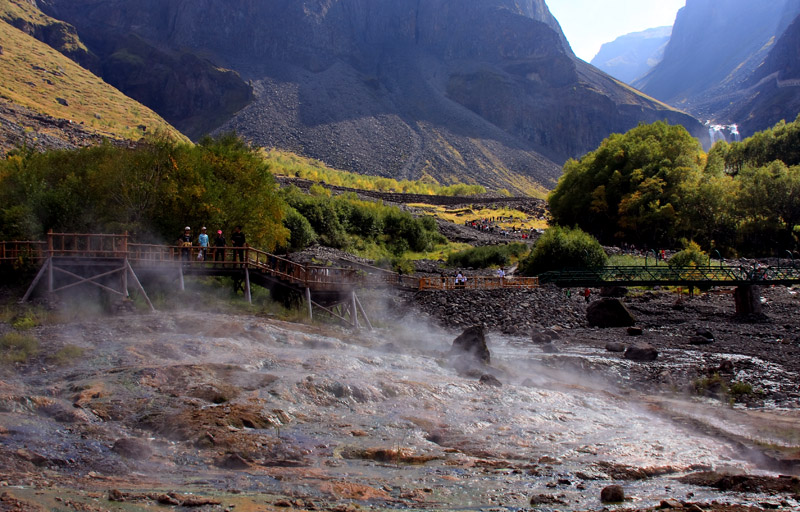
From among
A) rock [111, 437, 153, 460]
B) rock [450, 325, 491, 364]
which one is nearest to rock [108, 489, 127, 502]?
rock [111, 437, 153, 460]

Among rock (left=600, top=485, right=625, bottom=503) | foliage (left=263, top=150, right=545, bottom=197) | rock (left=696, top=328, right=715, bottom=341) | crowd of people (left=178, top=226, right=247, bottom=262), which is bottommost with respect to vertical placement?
rock (left=696, top=328, right=715, bottom=341)

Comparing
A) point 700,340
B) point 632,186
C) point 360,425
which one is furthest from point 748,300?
point 632,186

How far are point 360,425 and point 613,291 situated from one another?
38050 millimetres

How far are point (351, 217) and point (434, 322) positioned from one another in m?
40.6

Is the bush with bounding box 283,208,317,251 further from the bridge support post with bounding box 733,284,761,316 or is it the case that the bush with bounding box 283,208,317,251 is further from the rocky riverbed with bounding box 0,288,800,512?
the bridge support post with bounding box 733,284,761,316

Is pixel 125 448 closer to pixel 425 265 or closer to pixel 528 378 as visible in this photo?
pixel 528 378

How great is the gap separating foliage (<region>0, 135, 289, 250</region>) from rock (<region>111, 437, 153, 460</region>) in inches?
930

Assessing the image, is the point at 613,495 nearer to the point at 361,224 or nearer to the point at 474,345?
the point at 474,345

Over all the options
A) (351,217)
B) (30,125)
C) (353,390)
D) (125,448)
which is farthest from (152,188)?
(30,125)

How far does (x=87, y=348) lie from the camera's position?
20.8 m

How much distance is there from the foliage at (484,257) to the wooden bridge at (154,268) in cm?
3233

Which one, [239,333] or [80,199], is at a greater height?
[80,199]

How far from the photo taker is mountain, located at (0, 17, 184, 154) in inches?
4299

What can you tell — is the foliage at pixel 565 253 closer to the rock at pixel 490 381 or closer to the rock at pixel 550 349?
the rock at pixel 550 349
